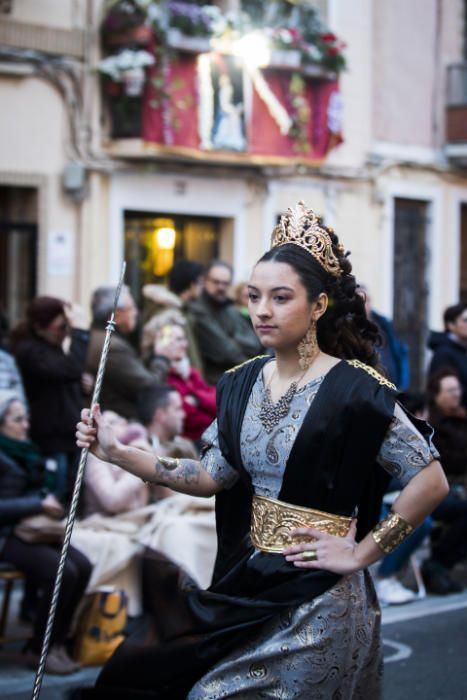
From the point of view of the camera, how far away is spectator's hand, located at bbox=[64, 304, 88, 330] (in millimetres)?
8250

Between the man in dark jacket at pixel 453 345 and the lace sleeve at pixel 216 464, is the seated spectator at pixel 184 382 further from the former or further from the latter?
the lace sleeve at pixel 216 464

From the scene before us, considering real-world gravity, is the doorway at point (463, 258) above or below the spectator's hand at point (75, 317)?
above

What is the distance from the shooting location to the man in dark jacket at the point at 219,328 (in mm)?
9477

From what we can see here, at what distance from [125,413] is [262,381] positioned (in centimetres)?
454

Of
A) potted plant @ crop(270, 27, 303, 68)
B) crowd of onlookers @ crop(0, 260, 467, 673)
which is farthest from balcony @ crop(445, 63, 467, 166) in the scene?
crowd of onlookers @ crop(0, 260, 467, 673)

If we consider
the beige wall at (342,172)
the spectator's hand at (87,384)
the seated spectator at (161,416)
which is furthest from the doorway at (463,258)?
the seated spectator at (161,416)

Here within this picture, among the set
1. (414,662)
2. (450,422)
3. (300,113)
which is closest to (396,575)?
(450,422)

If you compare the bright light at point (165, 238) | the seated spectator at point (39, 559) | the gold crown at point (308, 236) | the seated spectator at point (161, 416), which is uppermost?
the bright light at point (165, 238)

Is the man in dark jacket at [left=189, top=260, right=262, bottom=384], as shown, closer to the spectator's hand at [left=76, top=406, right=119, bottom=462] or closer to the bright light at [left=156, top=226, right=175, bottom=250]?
the bright light at [left=156, top=226, right=175, bottom=250]

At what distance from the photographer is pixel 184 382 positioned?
8750 mm

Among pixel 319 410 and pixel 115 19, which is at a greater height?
pixel 115 19

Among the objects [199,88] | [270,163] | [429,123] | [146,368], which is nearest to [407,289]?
[429,123]

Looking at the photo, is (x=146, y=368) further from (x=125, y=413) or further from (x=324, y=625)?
(x=324, y=625)

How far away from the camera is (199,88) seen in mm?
13289
